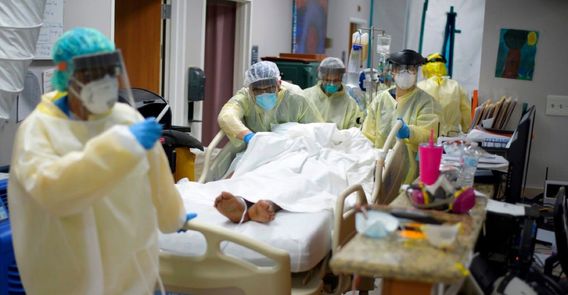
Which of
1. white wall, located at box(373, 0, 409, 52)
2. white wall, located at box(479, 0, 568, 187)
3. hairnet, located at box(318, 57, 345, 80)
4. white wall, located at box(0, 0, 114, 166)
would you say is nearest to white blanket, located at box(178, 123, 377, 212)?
hairnet, located at box(318, 57, 345, 80)

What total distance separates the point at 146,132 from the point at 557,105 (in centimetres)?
438

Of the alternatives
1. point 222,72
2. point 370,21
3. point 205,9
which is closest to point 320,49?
point 370,21

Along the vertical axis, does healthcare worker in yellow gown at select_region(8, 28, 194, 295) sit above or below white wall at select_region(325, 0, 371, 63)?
below

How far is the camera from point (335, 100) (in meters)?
4.67

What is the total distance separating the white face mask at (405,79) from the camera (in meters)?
4.09

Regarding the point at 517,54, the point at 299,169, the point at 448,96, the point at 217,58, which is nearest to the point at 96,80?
the point at 299,169

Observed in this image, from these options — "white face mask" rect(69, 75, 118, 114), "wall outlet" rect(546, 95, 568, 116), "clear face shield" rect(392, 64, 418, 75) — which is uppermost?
"clear face shield" rect(392, 64, 418, 75)

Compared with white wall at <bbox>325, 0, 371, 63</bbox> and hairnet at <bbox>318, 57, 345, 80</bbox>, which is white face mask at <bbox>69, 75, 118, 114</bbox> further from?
white wall at <bbox>325, 0, 371, 63</bbox>

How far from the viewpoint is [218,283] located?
8.39 feet

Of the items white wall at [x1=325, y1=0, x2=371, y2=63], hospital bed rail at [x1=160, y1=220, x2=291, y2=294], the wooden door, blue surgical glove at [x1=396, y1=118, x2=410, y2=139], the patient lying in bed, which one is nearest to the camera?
hospital bed rail at [x1=160, y1=220, x2=291, y2=294]

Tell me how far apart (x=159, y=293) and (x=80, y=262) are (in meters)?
0.39

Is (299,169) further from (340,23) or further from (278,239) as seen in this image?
(340,23)

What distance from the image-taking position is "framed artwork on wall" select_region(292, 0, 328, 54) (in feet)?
26.7

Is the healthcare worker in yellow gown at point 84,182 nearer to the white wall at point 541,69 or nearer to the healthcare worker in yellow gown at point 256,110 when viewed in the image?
the healthcare worker in yellow gown at point 256,110
